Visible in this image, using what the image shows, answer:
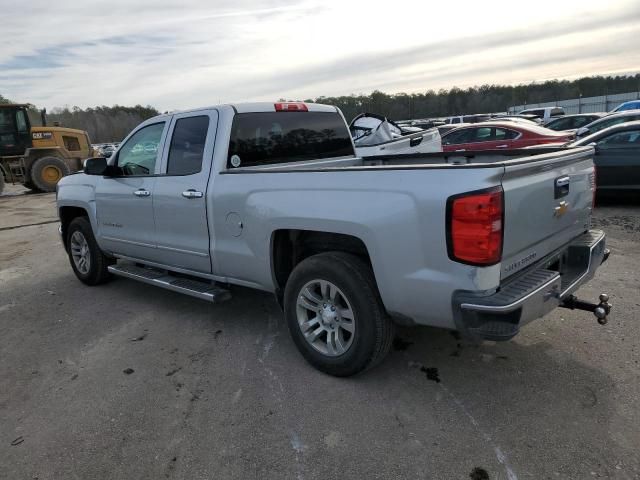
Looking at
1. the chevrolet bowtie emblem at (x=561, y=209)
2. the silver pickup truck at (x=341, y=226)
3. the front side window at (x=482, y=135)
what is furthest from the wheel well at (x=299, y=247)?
the front side window at (x=482, y=135)

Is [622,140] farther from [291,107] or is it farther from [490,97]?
[490,97]

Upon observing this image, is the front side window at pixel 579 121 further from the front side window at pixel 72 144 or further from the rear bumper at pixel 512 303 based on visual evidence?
the front side window at pixel 72 144

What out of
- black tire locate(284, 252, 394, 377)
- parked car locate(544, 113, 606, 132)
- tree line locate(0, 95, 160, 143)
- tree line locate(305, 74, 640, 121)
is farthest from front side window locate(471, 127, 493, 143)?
tree line locate(0, 95, 160, 143)

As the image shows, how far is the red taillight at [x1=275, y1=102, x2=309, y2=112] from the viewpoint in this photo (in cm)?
459

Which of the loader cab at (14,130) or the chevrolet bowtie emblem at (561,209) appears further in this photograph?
the loader cab at (14,130)

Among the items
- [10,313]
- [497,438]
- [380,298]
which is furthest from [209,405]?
[10,313]

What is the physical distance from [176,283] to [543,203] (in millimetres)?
3200

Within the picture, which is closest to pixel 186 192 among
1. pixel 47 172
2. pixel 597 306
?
pixel 597 306

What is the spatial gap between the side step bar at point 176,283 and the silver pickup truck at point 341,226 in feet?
0.07

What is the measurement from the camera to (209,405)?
3305 mm

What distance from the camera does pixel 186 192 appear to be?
14.1 feet

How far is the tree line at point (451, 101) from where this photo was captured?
2422 inches

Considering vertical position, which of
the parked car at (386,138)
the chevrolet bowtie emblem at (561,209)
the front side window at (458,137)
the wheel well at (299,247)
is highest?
the parked car at (386,138)

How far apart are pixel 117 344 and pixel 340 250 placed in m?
2.24
